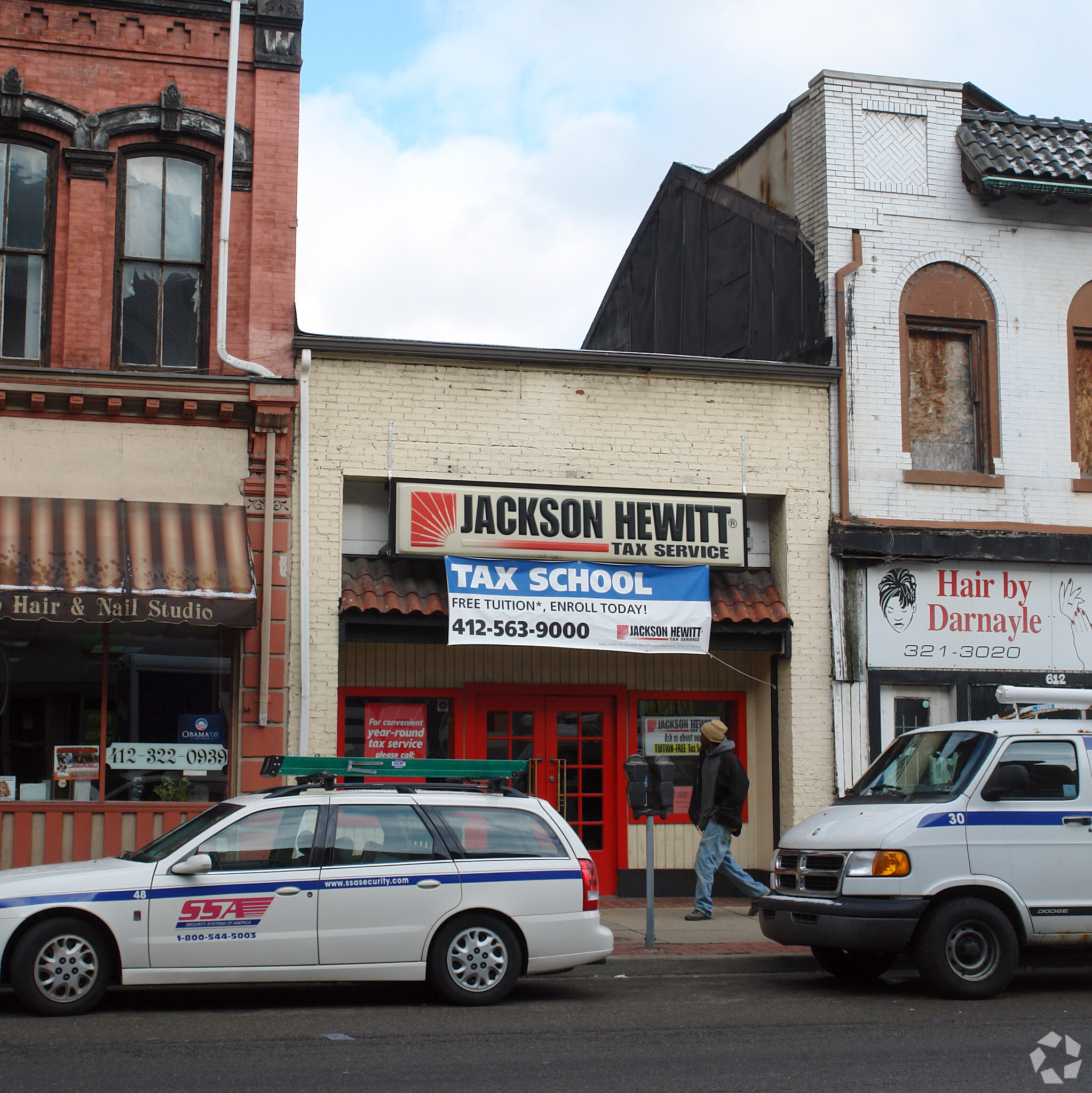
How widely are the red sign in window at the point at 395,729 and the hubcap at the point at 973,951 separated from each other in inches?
264

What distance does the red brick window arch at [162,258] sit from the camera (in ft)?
45.1

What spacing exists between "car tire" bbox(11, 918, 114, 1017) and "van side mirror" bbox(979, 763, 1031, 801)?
5.99 m

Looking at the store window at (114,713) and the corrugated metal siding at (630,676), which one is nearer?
the store window at (114,713)

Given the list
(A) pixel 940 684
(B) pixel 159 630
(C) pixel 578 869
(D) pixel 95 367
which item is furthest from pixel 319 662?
(A) pixel 940 684

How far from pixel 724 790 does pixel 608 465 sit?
3719 mm

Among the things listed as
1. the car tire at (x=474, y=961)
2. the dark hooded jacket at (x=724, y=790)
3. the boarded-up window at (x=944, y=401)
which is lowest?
the car tire at (x=474, y=961)

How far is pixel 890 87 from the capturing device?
1580 cm

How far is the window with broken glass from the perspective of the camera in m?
13.8

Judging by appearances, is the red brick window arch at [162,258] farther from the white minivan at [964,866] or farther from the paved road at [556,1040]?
the white minivan at [964,866]

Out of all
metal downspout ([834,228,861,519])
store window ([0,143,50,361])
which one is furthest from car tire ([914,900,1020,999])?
store window ([0,143,50,361])

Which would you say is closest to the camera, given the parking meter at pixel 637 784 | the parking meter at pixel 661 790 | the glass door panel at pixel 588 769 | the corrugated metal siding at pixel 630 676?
the parking meter at pixel 637 784

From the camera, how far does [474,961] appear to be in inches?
349

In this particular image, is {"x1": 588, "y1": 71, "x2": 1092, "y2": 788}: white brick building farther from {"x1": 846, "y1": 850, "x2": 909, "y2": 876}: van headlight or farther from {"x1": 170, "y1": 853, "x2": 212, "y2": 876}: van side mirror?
{"x1": 170, "y1": 853, "x2": 212, "y2": 876}: van side mirror

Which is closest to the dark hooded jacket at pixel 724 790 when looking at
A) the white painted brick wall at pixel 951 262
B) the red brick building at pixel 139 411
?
the white painted brick wall at pixel 951 262
